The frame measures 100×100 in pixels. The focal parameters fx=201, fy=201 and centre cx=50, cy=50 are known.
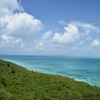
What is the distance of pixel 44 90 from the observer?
120 feet

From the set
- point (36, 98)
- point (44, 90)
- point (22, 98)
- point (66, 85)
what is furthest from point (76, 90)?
point (22, 98)

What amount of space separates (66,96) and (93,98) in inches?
179

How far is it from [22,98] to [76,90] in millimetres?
11636

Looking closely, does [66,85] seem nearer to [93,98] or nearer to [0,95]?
[93,98]

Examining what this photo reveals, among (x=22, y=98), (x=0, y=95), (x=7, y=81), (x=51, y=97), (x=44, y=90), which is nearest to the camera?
(x=0, y=95)

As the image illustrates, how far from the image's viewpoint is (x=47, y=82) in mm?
42219

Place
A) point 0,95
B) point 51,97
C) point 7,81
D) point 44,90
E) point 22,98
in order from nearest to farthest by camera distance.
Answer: point 0,95 < point 22,98 < point 51,97 < point 44,90 < point 7,81

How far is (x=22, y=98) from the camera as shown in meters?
30.9

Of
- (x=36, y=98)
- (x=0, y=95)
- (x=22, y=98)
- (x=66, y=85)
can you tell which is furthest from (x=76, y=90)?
(x=0, y=95)

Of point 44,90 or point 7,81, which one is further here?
point 7,81

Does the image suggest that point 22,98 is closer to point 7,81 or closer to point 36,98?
point 36,98

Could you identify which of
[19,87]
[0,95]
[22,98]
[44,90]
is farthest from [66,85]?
[0,95]

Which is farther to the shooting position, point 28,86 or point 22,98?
point 28,86

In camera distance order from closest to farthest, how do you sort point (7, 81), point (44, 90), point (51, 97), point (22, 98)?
1. point (22, 98)
2. point (51, 97)
3. point (44, 90)
4. point (7, 81)
